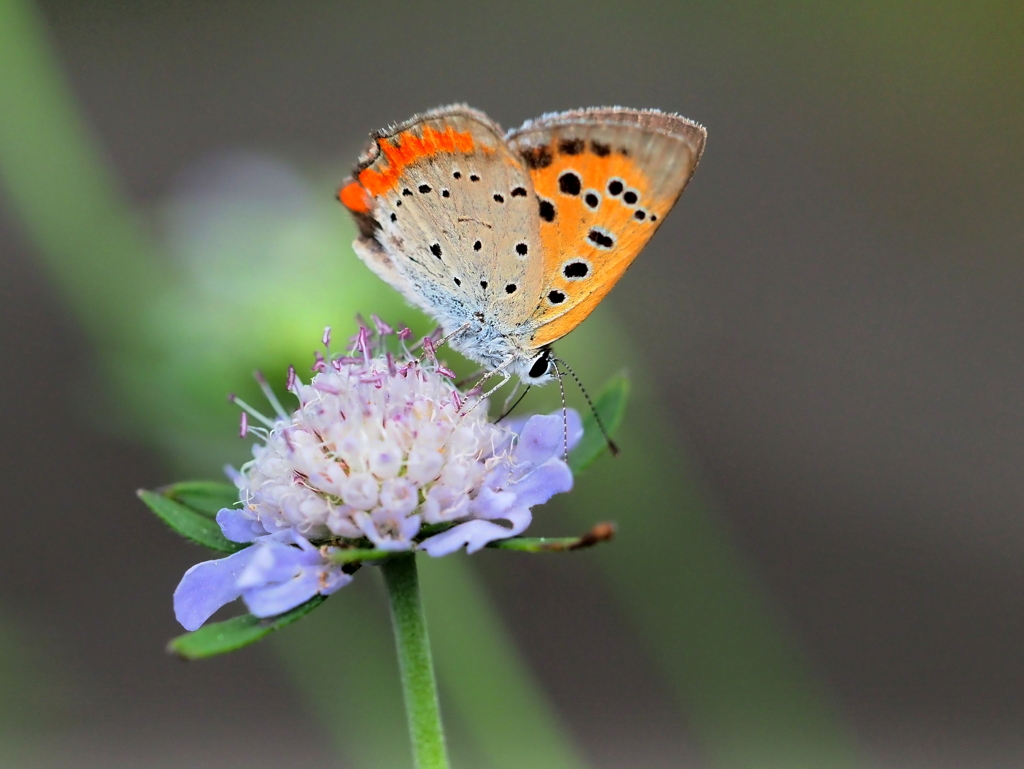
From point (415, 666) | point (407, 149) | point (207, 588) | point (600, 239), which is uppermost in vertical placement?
point (407, 149)

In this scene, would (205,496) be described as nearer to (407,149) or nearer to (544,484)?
(544,484)

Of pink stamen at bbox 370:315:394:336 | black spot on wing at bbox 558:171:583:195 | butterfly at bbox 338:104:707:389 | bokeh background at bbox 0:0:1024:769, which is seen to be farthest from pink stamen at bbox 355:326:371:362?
bokeh background at bbox 0:0:1024:769

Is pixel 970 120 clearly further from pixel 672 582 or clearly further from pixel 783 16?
pixel 672 582

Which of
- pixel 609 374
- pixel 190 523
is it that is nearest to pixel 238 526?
pixel 190 523

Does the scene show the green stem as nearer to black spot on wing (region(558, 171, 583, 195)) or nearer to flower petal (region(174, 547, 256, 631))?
flower petal (region(174, 547, 256, 631))

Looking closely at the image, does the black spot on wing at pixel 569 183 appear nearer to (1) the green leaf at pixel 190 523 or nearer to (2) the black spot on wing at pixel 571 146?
(2) the black spot on wing at pixel 571 146

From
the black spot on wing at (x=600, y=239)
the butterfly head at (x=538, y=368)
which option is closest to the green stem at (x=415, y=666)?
the butterfly head at (x=538, y=368)
